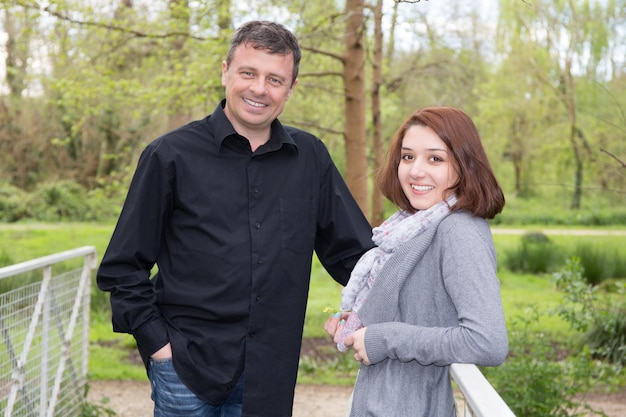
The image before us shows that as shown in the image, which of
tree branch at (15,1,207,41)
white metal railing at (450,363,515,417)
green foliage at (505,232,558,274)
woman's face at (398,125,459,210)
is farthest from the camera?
green foliage at (505,232,558,274)

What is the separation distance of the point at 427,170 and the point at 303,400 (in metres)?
4.69

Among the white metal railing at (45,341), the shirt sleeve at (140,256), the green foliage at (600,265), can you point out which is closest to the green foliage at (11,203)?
the green foliage at (600,265)

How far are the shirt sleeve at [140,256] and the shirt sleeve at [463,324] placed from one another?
0.89 meters

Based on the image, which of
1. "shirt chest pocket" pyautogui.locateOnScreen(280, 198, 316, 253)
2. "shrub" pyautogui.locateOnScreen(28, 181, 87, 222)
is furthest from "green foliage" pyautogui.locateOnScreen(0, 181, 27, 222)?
"shirt chest pocket" pyautogui.locateOnScreen(280, 198, 316, 253)

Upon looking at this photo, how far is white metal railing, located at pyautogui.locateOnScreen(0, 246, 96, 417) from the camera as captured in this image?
12.2 ft

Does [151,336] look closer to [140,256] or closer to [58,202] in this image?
[140,256]

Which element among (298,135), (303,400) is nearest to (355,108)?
(303,400)

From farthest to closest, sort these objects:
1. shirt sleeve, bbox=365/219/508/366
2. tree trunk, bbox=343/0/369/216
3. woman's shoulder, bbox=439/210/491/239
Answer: tree trunk, bbox=343/0/369/216, woman's shoulder, bbox=439/210/491/239, shirt sleeve, bbox=365/219/508/366

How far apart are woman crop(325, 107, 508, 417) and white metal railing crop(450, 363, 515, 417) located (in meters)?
0.03

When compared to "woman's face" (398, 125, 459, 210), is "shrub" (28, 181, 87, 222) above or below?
below

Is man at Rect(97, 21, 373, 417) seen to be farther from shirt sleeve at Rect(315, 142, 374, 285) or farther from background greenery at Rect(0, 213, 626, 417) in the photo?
background greenery at Rect(0, 213, 626, 417)

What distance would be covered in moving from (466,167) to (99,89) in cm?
732

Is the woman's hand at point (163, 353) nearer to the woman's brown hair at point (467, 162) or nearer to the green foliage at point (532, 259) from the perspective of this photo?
the woman's brown hair at point (467, 162)

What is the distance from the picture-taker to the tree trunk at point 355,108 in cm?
825
